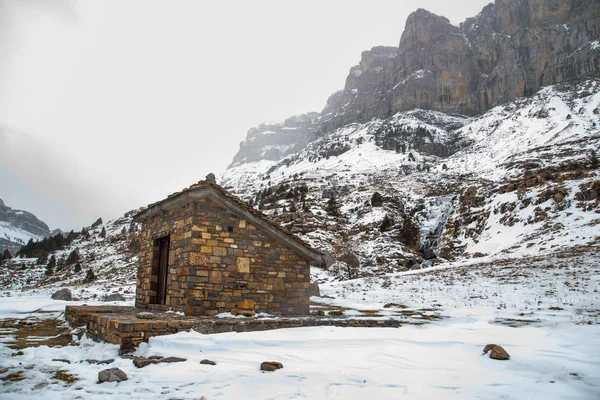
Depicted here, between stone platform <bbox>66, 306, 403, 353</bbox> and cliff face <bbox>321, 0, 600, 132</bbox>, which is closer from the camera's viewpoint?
stone platform <bbox>66, 306, 403, 353</bbox>

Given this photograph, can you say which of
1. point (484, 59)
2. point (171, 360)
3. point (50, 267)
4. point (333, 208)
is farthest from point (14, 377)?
point (484, 59)

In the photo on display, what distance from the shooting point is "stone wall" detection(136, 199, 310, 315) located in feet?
28.7

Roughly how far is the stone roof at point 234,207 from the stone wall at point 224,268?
0.53ft

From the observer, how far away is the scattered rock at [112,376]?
14.8 feet

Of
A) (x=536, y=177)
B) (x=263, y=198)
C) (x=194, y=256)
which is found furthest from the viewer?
(x=263, y=198)

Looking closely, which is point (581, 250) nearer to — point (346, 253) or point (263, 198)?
point (346, 253)

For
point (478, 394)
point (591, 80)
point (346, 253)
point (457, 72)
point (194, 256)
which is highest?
point (457, 72)

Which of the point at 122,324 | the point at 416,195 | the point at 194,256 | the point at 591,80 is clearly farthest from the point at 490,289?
the point at 591,80

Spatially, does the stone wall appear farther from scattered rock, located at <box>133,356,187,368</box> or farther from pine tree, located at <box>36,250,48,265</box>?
pine tree, located at <box>36,250,48,265</box>

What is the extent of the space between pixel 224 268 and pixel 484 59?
438 feet

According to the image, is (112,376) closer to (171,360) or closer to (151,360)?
(151,360)

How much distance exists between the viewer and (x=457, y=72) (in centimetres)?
11719

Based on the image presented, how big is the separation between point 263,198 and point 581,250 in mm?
41882

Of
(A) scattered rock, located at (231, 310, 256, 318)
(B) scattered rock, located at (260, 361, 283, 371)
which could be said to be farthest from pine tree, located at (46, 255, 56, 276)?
(B) scattered rock, located at (260, 361, 283, 371)
